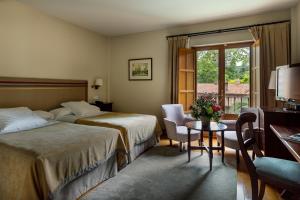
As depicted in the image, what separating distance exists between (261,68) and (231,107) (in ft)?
3.68

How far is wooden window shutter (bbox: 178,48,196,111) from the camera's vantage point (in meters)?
4.47

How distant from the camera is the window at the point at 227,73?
423 centimetres

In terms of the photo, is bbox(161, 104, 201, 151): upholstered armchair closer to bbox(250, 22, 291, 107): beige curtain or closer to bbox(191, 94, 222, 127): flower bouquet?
bbox(191, 94, 222, 127): flower bouquet

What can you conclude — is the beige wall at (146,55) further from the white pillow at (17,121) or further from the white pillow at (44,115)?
the white pillow at (17,121)

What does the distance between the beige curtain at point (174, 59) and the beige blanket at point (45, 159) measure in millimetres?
2415

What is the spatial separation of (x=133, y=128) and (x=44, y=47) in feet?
8.13

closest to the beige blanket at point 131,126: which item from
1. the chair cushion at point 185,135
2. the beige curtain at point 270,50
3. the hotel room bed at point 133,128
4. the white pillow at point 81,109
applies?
the hotel room bed at point 133,128

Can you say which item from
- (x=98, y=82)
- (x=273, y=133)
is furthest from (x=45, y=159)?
(x=98, y=82)

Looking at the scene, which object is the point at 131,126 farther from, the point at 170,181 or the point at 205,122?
the point at 205,122

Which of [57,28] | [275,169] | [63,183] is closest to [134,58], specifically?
[57,28]

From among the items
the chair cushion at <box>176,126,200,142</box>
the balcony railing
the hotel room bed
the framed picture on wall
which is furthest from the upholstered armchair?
the framed picture on wall

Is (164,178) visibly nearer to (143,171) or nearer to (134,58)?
(143,171)

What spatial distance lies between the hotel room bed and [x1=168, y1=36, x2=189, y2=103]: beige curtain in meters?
1.06

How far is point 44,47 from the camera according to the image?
379cm
